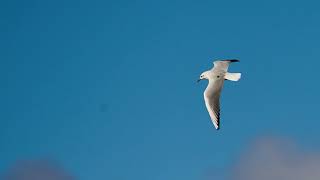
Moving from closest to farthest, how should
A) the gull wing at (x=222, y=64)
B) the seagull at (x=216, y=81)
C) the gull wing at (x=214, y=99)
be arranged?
1. the gull wing at (x=214, y=99)
2. the seagull at (x=216, y=81)
3. the gull wing at (x=222, y=64)

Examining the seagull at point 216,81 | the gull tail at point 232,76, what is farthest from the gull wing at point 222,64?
the gull tail at point 232,76

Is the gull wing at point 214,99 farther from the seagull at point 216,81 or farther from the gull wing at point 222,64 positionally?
the gull wing at point 222,64

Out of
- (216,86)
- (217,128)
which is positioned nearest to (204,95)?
(216,86)

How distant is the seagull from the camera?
21.5 m

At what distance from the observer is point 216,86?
73.4 ft

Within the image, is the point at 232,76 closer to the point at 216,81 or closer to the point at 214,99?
the point at 216,81

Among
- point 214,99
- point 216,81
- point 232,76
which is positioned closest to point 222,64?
point 216,81

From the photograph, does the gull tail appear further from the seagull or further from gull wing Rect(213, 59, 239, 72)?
gull wing Rect(213, 59, 239, 72)

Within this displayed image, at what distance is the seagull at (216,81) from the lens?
2155cm

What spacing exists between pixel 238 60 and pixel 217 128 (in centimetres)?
247

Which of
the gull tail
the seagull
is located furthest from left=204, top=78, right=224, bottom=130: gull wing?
the gull tail

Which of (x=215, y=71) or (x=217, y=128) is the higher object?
(x=215, y=71)

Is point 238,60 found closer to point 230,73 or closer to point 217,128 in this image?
point 230,73

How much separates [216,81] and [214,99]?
2.57 ft
